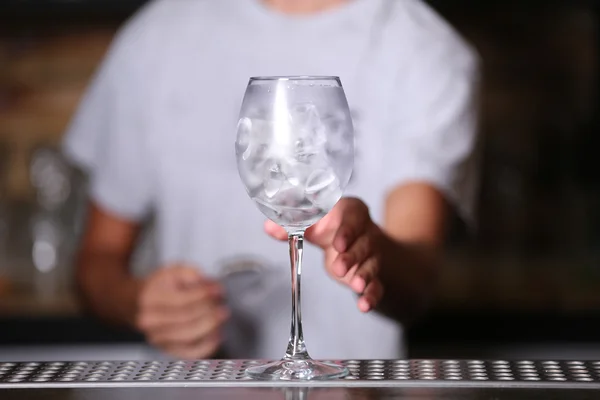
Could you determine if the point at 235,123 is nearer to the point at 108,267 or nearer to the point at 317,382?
the point at 108,267

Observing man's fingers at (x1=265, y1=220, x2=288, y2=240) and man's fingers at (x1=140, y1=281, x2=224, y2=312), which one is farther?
man's fingers at (x1=140, y1=281, x2=224, y2=312)

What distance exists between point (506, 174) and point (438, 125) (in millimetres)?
996

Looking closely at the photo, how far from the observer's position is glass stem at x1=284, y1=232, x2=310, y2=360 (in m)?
0.77

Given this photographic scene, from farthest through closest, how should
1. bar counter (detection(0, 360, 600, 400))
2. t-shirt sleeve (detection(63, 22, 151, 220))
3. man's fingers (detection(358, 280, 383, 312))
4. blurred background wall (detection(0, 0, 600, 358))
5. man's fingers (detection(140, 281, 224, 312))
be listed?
blurred background wall (detection(0, 0, 600, 358))
t-shirt sleeve (detection(63, 22, 151, 220))
man's fingers (detection(140, 281, 224, 312))
man's fingers (detection(358, 280, 383, 312))
bar counter (detection(0, 360, 600, 400))

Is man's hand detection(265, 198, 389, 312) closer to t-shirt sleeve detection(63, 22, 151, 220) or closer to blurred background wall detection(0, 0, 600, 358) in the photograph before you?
t-shirt sleeve detection(63, 22, 151, 220)

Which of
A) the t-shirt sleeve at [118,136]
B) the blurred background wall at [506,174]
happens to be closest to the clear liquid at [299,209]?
the t-shirt sleeve at [118,136]

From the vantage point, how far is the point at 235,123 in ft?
5.80

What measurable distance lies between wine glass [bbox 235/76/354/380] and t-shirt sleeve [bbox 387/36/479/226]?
86cm

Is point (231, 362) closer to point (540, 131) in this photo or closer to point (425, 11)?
point (425, 11)

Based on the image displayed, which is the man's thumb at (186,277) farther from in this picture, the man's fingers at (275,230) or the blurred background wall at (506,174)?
the blurred background wall at (506,174)

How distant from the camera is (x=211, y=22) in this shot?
6.03ft

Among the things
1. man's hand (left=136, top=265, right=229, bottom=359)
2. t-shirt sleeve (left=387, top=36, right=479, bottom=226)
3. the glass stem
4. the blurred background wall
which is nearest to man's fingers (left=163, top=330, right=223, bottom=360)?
man's hand (left=136, top=265, right=229, bottom=359)

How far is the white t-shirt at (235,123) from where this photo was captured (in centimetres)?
167

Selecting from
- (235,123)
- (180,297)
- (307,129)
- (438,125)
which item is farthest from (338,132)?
(235,123)
